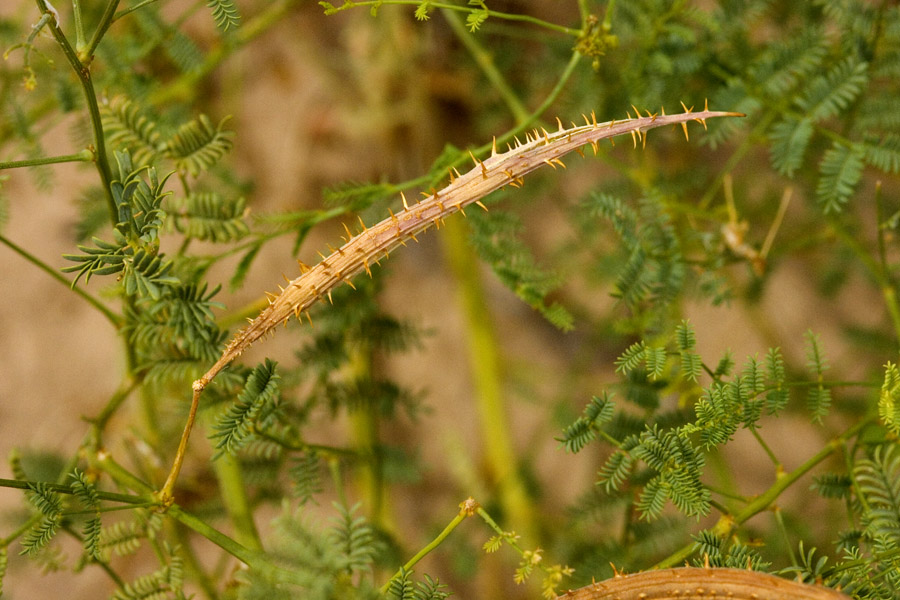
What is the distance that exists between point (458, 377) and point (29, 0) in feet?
5.22

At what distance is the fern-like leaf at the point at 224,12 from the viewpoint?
0.83 metres

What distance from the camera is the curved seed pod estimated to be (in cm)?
92

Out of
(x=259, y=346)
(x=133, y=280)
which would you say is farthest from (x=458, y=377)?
Answer: (x=133, y=280)

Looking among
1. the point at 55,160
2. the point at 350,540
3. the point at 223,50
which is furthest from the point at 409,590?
the point at 223,50

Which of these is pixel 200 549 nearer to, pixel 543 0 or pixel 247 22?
pixel 247 22

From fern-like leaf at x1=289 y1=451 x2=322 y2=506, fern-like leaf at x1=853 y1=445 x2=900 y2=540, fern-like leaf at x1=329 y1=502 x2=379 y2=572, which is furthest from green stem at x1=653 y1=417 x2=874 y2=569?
fern-like leaf at x1=289 y1=451 x2=322 y2=506

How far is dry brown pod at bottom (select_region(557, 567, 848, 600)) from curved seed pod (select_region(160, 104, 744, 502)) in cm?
53

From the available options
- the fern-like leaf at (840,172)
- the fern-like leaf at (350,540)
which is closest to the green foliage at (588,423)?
the fern-like leaf at (350,540)

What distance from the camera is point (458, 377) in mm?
2158

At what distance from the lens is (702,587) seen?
84 cm

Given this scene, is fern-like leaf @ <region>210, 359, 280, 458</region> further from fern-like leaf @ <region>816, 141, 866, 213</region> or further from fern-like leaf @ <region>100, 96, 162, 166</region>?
fern-like leaf @ <region>816, 141, 866, 213</region>

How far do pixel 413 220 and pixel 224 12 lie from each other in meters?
0.35

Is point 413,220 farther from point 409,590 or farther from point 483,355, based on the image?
point 483,355

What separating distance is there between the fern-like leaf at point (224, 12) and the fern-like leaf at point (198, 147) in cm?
20
